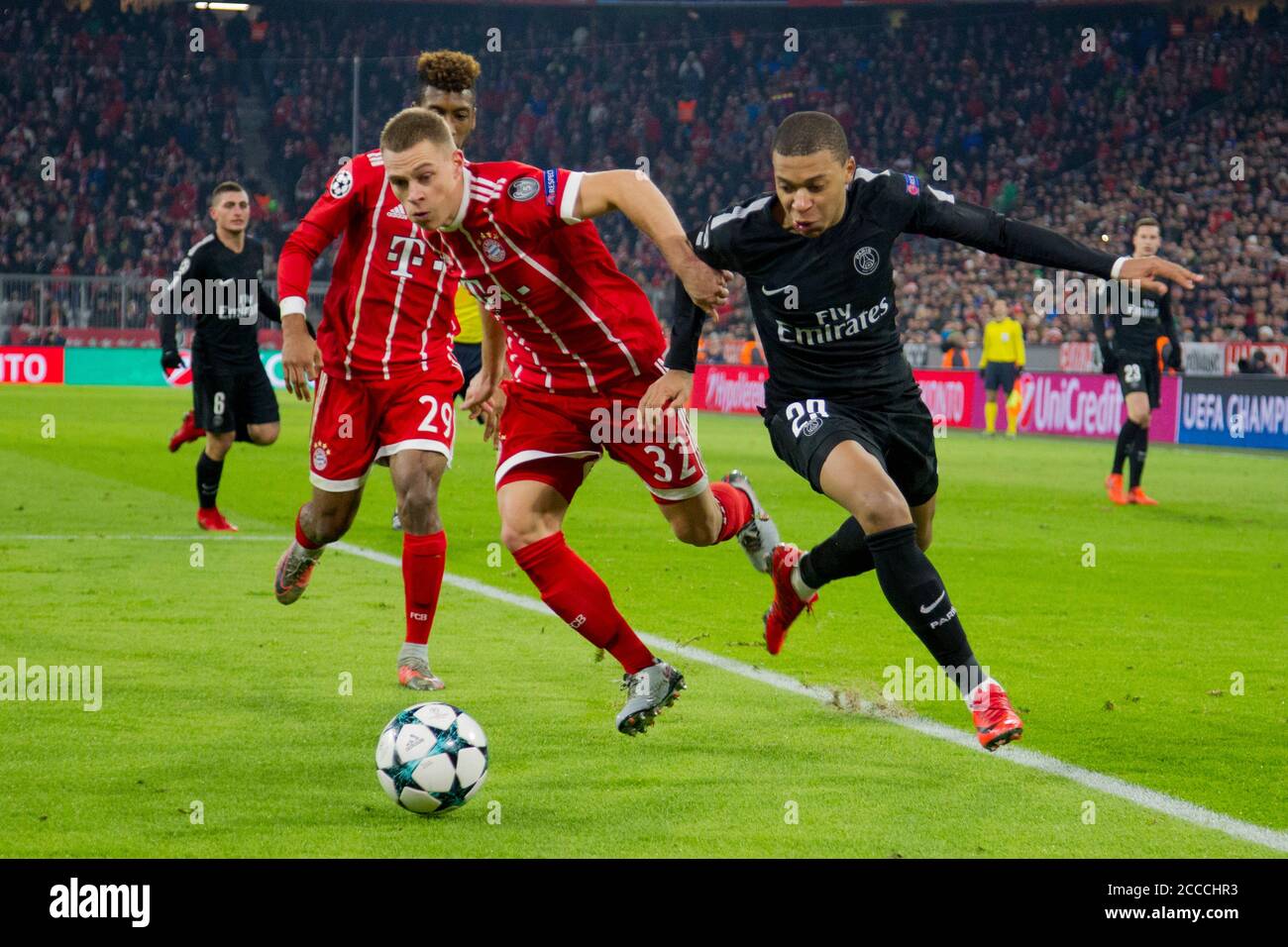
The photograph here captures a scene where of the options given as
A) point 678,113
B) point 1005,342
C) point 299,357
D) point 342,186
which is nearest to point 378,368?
point 299,357

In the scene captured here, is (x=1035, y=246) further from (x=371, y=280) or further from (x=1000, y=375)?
(x=1000, y=375)

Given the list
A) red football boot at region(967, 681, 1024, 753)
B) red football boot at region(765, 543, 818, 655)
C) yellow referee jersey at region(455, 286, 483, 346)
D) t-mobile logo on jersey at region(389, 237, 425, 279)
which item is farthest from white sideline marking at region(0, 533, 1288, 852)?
yellow referee jersey at region(455, 286, 483, 346)

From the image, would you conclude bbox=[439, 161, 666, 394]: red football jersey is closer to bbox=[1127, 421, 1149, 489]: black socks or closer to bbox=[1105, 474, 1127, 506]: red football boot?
bbox=[1127, 421, 1149, 489]: black socks

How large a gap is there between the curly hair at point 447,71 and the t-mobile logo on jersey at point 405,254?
62 cm

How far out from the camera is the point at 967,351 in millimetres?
31312

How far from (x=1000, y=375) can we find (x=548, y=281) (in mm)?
20645

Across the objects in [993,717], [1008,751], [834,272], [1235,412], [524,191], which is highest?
[524,191]

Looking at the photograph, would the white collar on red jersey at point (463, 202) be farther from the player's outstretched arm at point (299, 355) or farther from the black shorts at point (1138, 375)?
the black shorts at point (1138, 375)

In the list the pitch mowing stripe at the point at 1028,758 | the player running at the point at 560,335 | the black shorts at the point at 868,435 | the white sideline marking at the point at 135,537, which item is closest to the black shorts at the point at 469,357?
the white sideline marking at the point at 135,537

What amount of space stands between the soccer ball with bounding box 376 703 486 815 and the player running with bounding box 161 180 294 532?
6.78 m

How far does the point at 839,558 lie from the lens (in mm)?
6223

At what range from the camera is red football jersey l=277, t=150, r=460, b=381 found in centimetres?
658
